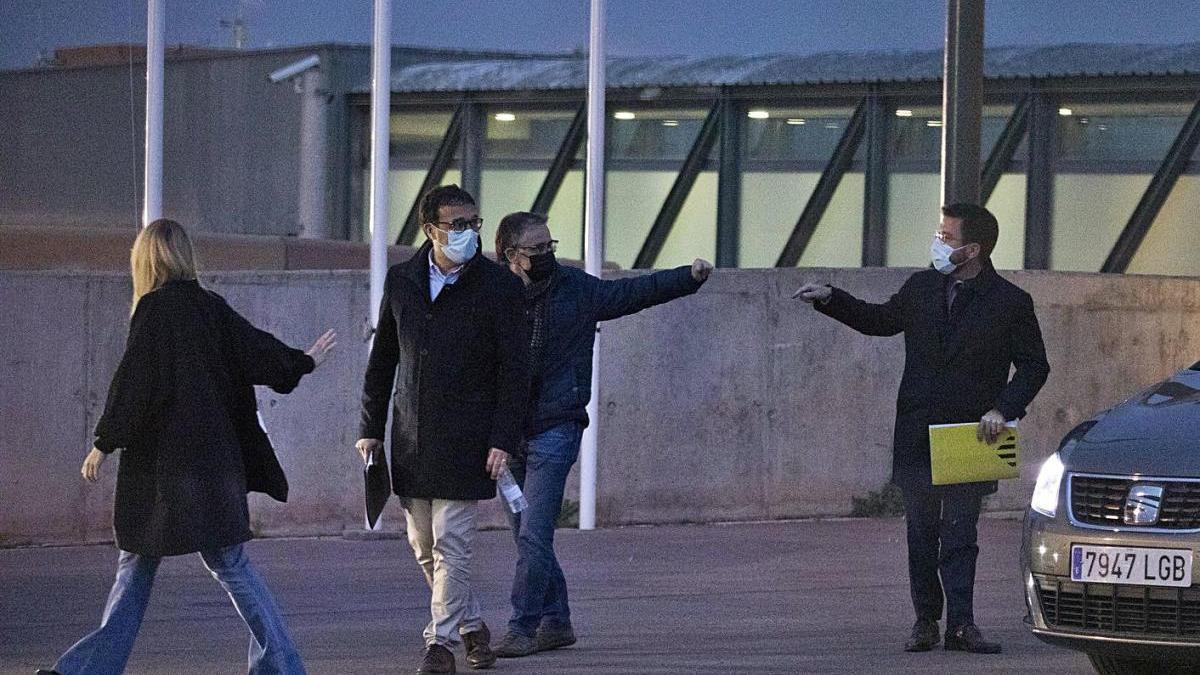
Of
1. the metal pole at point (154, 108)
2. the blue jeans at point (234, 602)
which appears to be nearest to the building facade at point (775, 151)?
the metal pole at point (154, 108)

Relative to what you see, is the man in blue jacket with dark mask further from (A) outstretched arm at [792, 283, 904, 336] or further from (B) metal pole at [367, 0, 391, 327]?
(B) metal pole at [367, 0, 391, 327]

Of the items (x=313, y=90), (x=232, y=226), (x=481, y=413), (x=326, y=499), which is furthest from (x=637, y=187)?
(x=481, y=413)

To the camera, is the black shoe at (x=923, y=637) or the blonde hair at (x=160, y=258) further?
the black shoe at (x=923, y=637)

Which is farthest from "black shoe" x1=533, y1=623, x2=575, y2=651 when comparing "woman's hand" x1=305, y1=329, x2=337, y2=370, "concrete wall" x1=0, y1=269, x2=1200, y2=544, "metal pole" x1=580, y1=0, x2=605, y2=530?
"metal pole" x1=580, y1=0, x2=605, y2=530

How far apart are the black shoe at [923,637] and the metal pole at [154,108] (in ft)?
17.3

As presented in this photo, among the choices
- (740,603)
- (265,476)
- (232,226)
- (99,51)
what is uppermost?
(99,51)

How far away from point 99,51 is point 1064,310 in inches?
255

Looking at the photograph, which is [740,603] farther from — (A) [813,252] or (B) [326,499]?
(A) [813,252]

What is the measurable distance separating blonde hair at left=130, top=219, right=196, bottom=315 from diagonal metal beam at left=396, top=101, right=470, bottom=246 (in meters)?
15.0

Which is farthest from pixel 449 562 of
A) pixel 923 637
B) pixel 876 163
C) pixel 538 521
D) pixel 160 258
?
pixel 876 163

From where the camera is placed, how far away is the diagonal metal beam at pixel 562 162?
2308 centimetres

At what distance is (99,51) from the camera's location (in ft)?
43.0

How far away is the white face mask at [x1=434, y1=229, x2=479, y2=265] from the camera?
815 centimetres

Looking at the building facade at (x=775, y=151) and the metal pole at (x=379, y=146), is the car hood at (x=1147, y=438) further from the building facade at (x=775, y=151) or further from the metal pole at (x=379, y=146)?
the building facade at (x=775, y=151)
